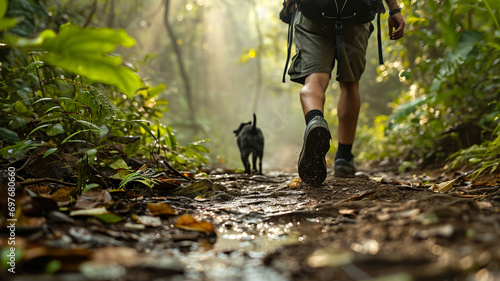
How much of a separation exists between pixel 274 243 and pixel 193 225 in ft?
1.22

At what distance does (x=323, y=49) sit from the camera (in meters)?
2.74

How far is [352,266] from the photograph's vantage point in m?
0.88

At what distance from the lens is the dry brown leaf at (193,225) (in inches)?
53.3

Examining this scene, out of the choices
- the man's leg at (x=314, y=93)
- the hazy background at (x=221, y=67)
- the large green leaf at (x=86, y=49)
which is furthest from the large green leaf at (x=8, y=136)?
the hazy background at (x=221, y=67)

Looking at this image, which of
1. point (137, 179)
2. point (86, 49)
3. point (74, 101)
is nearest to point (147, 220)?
point (137, 179)

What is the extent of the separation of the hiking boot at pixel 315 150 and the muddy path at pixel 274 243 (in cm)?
64

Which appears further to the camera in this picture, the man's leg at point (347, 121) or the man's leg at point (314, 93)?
the man's leg at point (347, 121)

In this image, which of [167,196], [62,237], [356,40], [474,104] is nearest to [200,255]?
[62,237]

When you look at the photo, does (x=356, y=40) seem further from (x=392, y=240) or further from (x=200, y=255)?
(x=200, y=255)

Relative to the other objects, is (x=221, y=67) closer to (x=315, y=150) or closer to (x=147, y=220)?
(x=315, y=150)

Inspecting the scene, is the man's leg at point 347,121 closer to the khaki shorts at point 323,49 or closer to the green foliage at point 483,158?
the khaki shorts at point 323,49

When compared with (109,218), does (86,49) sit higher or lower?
higher

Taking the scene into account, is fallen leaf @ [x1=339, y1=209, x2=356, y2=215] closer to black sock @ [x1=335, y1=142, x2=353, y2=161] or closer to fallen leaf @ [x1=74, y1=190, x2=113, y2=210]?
fallen leaf @ [x1=74, y1=190, x2=113, y2=210]

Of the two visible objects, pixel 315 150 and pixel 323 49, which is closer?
pixel 315 150
